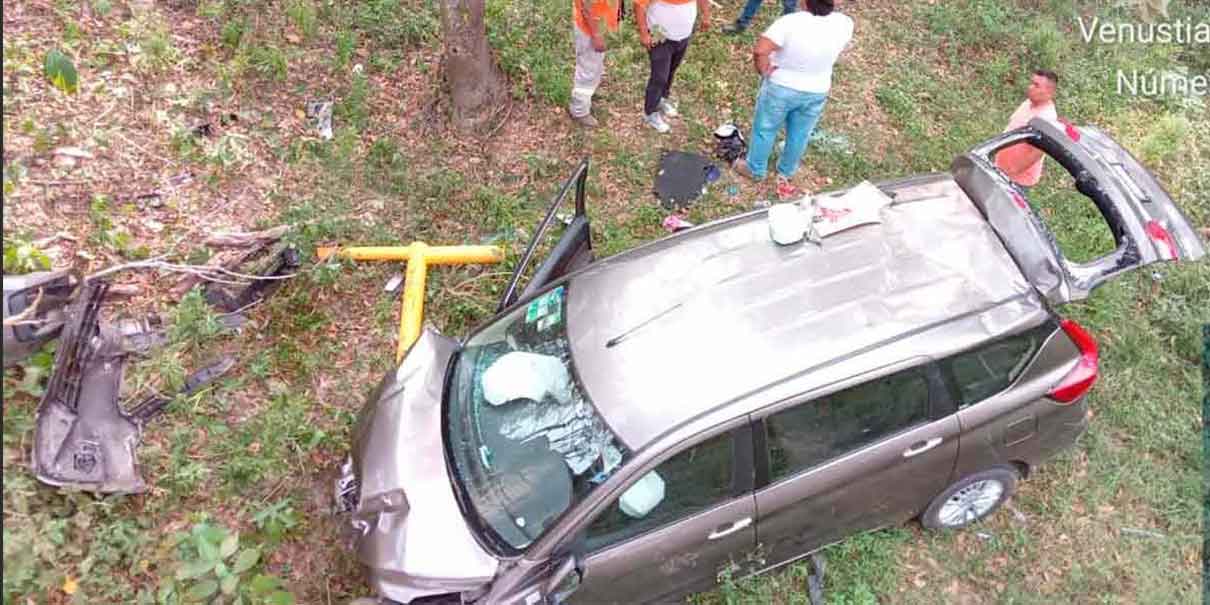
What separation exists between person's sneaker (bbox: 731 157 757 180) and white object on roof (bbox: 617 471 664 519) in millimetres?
3681

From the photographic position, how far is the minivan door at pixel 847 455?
149 inches

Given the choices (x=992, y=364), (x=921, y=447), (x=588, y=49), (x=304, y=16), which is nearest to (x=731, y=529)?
(x=921, y=447)

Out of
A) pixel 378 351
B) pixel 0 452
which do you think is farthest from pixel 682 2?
pixel 0 452

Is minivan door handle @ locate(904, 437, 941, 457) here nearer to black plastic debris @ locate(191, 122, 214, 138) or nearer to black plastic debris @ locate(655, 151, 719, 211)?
black plastic debris @ locate(655, 151, 719, 211)

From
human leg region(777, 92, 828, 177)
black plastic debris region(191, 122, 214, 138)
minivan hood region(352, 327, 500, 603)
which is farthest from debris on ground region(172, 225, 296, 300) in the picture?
human leg region(777, 92, 828, 177)

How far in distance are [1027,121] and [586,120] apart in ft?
10.7

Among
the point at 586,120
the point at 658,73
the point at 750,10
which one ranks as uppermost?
the point at 750,10

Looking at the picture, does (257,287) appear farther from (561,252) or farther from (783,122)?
(783,122)

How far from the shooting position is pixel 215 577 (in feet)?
13.6

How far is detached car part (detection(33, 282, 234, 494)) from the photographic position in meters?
4.20

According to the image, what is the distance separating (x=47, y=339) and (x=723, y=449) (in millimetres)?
3557

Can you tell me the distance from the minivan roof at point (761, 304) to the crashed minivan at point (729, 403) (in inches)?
0.4

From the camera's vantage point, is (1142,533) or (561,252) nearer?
(561,252)

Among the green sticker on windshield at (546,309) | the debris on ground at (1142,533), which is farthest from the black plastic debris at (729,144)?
the debris on ground at (1142,533)
